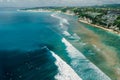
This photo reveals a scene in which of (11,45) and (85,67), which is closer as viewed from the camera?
(85,67)

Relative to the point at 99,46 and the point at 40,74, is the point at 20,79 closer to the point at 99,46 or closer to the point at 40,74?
the point at 40,74

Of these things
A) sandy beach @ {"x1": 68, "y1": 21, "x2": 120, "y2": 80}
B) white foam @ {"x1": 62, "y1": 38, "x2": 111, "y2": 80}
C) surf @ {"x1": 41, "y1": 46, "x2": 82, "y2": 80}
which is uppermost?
surf @ {"x1": 41, "y1": 46, "x2": 82, "y2": 80}

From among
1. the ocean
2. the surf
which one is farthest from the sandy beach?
the surf

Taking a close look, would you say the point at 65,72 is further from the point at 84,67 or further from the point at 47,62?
the point at 47,62

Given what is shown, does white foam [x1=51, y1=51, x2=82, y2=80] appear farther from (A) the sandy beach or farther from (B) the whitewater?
(A) the sandy beach

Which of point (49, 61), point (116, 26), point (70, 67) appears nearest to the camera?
point (70, 67)

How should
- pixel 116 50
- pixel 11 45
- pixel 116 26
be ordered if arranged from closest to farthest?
pixel 116 50 < pixel 11 45 < pixel 116 26

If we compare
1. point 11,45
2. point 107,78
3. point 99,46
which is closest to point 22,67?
point 107,78
